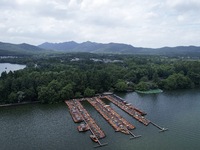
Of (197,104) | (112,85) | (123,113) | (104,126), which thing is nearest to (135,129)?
(104,126)

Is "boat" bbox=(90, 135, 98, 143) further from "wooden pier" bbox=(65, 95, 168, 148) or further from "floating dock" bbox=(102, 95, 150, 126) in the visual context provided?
"floating dock" bbox=(102, 95, 150, 126)

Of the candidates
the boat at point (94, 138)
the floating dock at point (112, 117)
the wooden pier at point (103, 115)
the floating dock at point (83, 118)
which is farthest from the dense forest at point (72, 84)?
the boat at point (94, 138)

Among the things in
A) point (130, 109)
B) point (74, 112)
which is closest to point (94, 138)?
point (74, 112)

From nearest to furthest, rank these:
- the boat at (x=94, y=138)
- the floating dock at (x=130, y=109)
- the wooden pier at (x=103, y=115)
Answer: the boat at (x=94, y=138) < the wooden pier at (x=103, y=115) < the floating dock at (x=130, y=109)

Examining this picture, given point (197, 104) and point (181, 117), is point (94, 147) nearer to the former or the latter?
→ point (181, 117)

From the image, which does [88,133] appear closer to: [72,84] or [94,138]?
[94,138]

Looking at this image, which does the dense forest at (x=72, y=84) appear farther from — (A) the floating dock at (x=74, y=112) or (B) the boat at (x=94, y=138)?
(B) the boat at (x=94, y=138)
